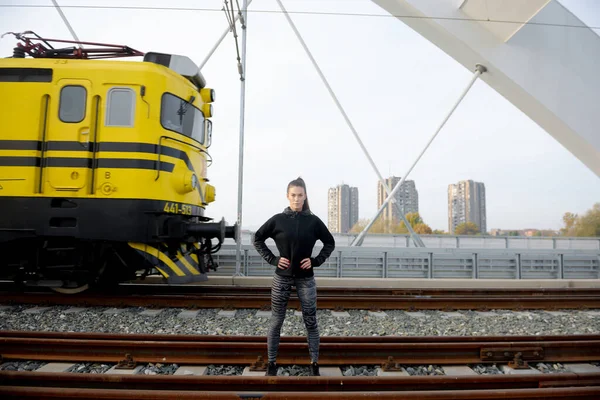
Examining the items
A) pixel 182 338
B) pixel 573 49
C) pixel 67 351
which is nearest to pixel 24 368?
pixel 67 351

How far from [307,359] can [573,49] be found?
13.6 meters

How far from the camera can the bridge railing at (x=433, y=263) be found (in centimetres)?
923

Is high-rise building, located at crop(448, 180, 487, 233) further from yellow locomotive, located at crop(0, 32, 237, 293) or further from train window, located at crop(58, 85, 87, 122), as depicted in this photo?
train window, located at crop(58, 85, 87, 122)

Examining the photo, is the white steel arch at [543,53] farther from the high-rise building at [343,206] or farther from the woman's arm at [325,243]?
the high-rise building at [343,206]

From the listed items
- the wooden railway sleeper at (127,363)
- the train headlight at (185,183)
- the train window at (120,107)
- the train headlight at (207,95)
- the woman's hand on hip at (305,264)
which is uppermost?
the train headlight at (207,95)

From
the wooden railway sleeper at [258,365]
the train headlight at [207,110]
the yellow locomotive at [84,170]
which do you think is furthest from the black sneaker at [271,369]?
the train headlight at [207,110]

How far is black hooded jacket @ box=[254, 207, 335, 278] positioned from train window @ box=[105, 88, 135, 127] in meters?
3.82

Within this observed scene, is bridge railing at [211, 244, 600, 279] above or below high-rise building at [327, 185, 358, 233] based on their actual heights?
below

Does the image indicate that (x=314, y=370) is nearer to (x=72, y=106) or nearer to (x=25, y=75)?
(x=72, y=106)

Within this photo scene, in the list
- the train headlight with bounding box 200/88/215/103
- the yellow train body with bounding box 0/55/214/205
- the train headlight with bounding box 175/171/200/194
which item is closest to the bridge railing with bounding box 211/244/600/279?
the train headlight with bounding box 175/171/200/194

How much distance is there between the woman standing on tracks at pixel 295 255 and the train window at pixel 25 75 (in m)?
5.08

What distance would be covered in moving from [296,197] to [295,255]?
1.66 ft

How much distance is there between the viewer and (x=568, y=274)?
1012cm

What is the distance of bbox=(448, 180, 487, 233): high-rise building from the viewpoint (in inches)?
3014
